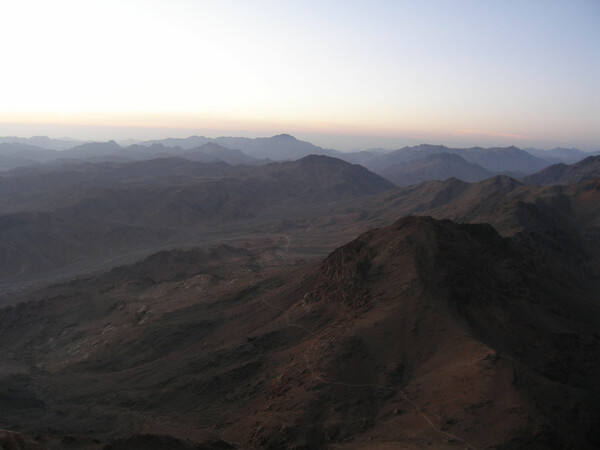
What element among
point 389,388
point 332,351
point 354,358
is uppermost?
point 332,351

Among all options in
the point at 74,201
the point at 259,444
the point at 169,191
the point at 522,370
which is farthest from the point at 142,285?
the point at 169,191

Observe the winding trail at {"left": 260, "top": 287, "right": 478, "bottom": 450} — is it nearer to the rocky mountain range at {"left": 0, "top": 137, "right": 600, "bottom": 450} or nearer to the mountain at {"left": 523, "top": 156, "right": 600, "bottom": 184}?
the rocky mountain range at {"left": 0, "top": 137, "right": 600, "bottom": 450}

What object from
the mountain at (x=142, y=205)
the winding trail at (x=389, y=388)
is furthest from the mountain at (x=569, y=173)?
the winding trail at (x=389, y=388)

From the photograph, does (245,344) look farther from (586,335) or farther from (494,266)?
(586,335)

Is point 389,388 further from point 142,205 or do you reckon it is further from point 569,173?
point 569,173

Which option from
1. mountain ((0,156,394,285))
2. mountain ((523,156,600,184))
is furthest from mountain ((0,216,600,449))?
→ mountain ((523,156,600,184))

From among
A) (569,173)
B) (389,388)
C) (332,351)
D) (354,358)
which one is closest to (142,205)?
(332,351)
